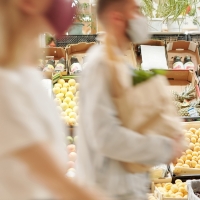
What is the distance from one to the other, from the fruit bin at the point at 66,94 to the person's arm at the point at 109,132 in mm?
2288

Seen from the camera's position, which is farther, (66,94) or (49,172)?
(66,94)

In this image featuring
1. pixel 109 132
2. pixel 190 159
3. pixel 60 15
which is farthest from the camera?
pixel 190 159

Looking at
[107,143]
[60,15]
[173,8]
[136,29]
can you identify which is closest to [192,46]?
[173,8]

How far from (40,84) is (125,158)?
0.57m

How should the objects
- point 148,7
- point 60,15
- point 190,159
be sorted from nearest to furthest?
1. point 60,15
2. point 190,159
3. point 148,7

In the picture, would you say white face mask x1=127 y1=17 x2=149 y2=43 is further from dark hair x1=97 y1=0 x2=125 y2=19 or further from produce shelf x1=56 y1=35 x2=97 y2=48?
produce shelf x1=56 y1=35 x2=97 y2=48

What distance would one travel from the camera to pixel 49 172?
85cm

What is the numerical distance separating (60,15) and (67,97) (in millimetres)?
3253

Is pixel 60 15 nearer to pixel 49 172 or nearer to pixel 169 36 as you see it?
pixel 49 172

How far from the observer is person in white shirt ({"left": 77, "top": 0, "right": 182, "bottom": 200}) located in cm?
139

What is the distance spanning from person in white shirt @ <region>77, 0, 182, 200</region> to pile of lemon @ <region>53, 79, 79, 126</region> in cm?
228

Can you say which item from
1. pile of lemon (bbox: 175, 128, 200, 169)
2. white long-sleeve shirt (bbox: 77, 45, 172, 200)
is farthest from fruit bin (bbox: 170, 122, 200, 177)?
white long-sleeve shirt (bbox: 77, 45, 172, 200)

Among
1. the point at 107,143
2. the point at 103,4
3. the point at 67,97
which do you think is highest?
the point at 103,4

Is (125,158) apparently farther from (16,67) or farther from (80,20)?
(80,20)
